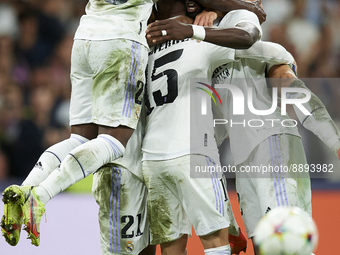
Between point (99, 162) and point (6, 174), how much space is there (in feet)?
8.86

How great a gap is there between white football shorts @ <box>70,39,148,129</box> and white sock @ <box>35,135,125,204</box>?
0.44 feet

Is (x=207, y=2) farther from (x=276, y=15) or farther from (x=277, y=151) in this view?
(x=276, y=15)

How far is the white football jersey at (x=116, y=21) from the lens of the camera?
2.24 metres

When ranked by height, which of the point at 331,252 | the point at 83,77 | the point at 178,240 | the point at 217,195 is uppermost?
the point at 83,77

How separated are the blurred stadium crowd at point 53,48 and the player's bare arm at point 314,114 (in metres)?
2.32

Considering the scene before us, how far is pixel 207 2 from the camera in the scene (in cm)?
242

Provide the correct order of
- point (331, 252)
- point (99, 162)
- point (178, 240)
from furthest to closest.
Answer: point (331, 252)
point (178, 240)
point (99, 162)

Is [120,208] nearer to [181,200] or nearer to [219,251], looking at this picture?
[181,200]

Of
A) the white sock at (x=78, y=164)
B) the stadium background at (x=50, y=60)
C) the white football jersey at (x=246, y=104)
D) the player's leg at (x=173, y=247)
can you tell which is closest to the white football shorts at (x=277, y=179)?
the white football jersey at (x=246, y=104)

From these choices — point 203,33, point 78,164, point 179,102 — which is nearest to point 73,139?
point 78,164

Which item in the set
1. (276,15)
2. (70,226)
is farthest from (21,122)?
(276,15)

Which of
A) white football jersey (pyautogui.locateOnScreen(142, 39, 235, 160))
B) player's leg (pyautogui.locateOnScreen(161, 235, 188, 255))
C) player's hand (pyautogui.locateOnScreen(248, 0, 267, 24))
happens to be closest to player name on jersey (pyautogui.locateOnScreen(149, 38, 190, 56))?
white football jersey (pyautogui.locateOnScreen(142, 39, 235, 160))

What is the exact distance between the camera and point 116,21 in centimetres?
226

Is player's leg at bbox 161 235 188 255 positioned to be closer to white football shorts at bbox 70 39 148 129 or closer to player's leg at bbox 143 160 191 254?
player's leg at bbox 143 160 191 254
